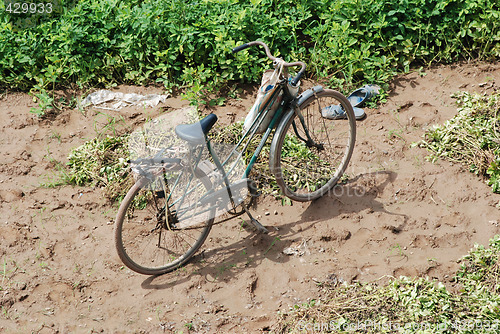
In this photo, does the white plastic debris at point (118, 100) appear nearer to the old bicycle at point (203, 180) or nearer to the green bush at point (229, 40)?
the green bush at point (229, 40)

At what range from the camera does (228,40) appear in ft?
18.4

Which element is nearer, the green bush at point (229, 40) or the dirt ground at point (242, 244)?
the dirt ground at point (242, 244)

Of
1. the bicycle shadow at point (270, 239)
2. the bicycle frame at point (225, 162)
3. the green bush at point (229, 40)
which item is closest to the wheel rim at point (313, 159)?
the bicycle shadow at point (270, 239)

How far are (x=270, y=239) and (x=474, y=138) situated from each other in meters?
2.18

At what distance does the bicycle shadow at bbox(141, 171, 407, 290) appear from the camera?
4.20m

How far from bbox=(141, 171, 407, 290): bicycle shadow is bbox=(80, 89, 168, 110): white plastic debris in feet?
6.32

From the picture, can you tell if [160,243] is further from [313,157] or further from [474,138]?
[474,138]

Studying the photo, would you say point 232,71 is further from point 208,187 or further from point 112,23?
point 208,187

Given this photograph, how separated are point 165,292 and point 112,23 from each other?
3324mm

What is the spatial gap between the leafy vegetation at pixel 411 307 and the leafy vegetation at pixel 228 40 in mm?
2582

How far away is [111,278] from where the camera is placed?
4168 millimetres

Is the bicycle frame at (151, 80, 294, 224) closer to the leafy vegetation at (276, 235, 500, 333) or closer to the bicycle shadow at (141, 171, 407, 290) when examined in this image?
the bicycle shadow at (141, 171, 407, 290)

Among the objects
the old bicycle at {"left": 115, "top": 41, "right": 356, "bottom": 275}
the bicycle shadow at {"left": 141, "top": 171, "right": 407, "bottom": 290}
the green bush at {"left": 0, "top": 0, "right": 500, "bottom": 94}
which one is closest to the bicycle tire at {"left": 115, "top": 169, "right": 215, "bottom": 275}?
the old bicycle at {"left": 115, "top": 41, "right": 356, "bottom": 275}

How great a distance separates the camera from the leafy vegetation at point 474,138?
15.3 feet
